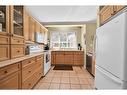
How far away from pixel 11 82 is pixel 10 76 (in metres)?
0.11

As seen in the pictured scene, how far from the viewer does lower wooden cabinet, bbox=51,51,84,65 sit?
7.02 m

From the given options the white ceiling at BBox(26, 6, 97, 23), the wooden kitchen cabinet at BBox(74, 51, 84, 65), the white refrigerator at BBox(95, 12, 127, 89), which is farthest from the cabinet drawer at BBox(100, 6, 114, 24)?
the wooden kitchen cabinet at BBox(74, 51, 84, 65)

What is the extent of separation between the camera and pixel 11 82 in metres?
1.91

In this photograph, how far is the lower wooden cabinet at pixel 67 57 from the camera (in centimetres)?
702

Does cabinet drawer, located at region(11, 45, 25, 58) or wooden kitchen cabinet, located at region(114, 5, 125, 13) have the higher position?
wooden kitchen cabinet, located at region(114, 5, 125, 13)

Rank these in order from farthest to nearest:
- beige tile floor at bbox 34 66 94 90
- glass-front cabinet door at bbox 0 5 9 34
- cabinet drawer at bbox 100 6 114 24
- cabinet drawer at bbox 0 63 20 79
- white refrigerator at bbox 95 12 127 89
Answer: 1. beige tile floor at bbox 34 66 94 90
2. glass-front cabinet door at bbox 0 5 9 34
3. cabinet drawer at bbox 100 6 114 24
4. cabinet drawer at bbox 0 63 20 79
5. white refrigerator at bbox 95 12 127 89

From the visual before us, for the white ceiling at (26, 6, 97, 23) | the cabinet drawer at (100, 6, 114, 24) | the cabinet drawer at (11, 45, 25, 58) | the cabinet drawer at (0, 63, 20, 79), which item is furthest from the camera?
the white ceiling at (26, 6, 97, 23)

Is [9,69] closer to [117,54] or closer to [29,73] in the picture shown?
[29,73]

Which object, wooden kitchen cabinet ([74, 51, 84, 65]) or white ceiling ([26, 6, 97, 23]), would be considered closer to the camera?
white ceiling ([26, 6, 97, 23])

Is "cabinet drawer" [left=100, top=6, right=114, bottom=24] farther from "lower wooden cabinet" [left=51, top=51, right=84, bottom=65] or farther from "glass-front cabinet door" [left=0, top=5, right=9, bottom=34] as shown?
"lower wooden cabinet" [left=51, top=51, right=84, bottom=65]

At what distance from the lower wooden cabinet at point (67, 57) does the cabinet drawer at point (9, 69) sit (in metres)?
4.91

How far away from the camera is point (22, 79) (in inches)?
94.7

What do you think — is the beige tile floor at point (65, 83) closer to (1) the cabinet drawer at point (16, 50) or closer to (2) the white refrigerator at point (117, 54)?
(1) the cabinet drawer at point (16, 50)

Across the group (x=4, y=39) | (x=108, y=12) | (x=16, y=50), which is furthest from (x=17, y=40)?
(x=108, y=12)
